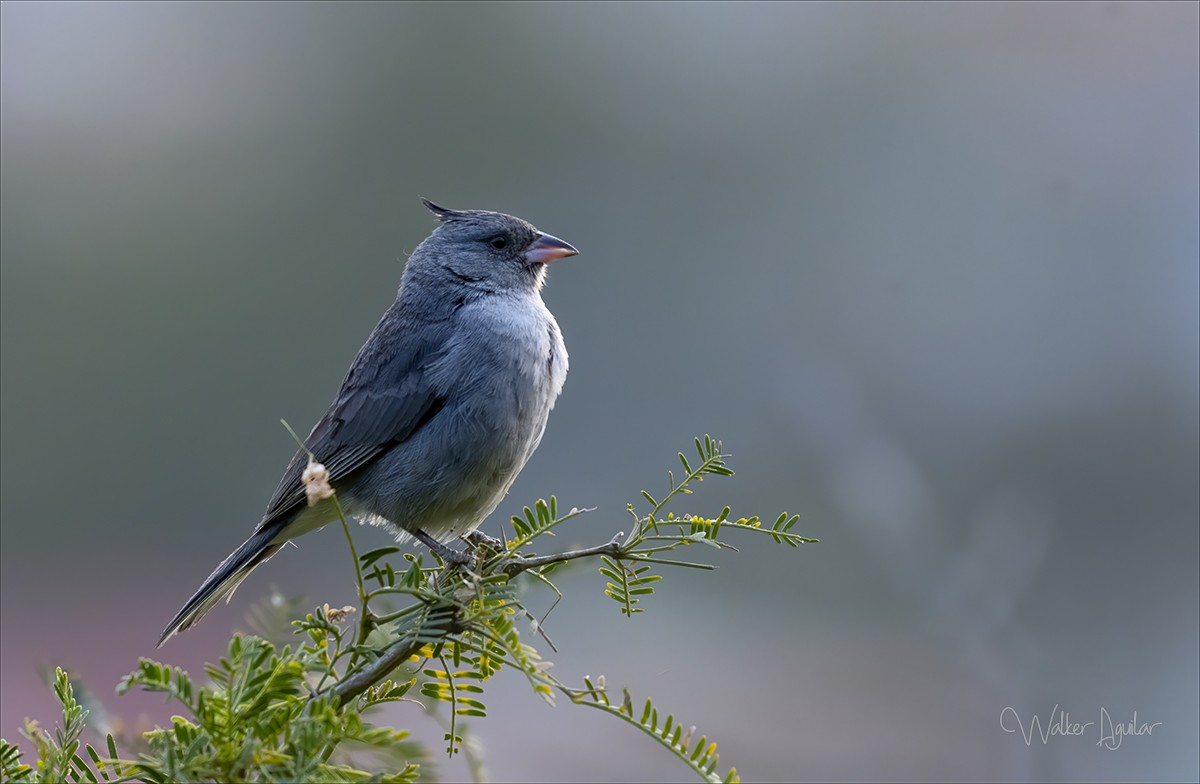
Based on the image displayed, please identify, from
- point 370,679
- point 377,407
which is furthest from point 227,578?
point 370,679

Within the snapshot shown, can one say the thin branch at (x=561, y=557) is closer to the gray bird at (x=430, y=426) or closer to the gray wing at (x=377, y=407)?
the gray bird at (x=430, y=426)

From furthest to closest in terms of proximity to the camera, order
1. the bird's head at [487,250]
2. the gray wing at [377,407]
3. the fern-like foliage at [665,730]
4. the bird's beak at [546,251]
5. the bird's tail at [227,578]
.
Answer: the bird's beak at [546,251]
the bird's head at [487,250]
the gray wing at [377,407]
the bird's tail at [227,578]
the fern-like foliage at [665,730]

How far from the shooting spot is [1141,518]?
8422mm

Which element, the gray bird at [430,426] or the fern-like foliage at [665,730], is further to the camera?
the gray bird at [430,426]

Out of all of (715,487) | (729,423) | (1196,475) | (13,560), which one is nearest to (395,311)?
(715,487)

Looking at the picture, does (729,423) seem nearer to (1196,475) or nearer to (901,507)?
(1196,475)

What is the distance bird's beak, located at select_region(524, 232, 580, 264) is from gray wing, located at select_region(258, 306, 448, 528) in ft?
2.35

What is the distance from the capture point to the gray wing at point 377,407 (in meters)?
4.00

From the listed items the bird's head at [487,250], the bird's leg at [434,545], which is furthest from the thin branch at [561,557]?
the bird's head at [487,250]

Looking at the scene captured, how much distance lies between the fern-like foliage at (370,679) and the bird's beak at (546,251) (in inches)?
112

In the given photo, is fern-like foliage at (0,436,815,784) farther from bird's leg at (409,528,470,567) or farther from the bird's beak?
the bird's beak

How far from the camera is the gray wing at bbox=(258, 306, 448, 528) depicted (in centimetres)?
400

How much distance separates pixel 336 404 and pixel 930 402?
23.4 feet

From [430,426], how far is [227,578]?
0.83m
